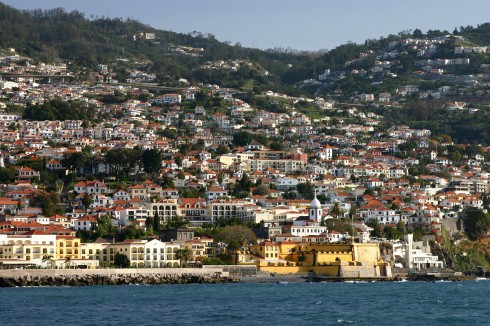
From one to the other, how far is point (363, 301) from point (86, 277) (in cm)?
1928

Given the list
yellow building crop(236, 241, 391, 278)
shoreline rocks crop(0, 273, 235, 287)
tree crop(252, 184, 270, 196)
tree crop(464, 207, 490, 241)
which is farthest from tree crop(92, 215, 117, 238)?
tree crop(464, 207, 490, 241)

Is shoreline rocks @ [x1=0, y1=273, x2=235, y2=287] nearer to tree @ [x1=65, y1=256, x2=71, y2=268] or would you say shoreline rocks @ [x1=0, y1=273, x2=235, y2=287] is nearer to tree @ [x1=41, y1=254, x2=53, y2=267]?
tree @ [x1=65, y1=256, x2=71, y2=268]

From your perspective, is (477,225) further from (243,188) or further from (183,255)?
(183,255)

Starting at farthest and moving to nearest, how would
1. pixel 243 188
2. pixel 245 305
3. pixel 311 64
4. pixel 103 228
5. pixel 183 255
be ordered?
pixel 311 64 < pixel 243 188 < pixel 103 228 < pixel 183 255 < pixel 245 305

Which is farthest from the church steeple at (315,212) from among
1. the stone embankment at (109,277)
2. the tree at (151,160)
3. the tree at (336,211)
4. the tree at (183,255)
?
the tree at (151,160)

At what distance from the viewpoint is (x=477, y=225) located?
302 ft

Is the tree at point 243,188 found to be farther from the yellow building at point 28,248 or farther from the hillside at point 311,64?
the hillside at point 311,64

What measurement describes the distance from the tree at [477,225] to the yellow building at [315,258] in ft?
47.8

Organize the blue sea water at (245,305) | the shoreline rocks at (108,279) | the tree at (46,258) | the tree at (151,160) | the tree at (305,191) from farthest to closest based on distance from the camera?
the tree at (305,191), the tree at (151,160), the tree at (46,258), the shoreline rocks at (108,279), the blue sea water at (245,305)

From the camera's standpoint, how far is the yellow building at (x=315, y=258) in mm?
78062

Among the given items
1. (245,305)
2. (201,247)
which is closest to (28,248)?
(201,247)

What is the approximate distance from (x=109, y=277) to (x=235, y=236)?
1101 cm

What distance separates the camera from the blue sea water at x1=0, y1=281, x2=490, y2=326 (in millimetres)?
48000

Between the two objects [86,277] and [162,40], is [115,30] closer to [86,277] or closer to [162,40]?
[162,40]
